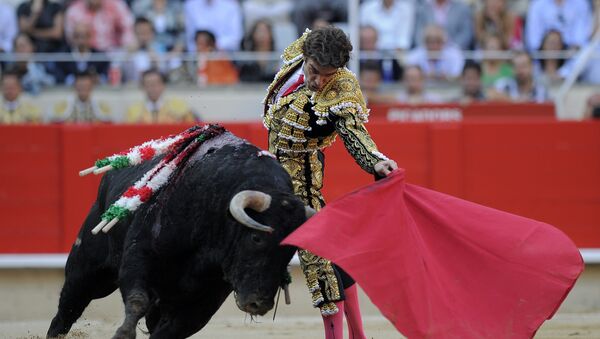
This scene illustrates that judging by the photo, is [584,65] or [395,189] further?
[584,65]

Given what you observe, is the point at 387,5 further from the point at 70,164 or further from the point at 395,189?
the point at 395,189

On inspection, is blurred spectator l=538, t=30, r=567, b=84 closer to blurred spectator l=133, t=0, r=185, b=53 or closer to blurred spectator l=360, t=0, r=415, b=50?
blurred spectator l=360, t=0, r=415, b=50

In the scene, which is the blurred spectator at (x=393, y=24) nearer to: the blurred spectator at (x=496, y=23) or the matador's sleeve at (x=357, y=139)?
the blurred spectator at (x=496, y=23)

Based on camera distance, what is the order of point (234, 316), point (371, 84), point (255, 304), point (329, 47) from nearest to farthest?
point (255, 304), point (329, 47), point (234, 316), point (371, 84)

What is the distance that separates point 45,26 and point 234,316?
3108 mm

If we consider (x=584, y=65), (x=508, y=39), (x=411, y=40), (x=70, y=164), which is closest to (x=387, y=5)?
(x=411, y=40)

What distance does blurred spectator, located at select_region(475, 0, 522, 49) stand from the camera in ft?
28.9

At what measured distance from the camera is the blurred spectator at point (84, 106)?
7691 mm

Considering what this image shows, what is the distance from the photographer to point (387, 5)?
8.76m

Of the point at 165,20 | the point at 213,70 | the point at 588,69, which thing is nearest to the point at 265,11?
the point at 165,20

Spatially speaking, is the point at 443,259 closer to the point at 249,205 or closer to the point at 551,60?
the point at 249,205

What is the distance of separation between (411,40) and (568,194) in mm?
2189

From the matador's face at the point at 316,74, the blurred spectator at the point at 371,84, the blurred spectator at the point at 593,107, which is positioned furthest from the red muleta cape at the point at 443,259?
the blurred spectator at the point at 371,84

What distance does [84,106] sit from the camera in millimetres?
7711
